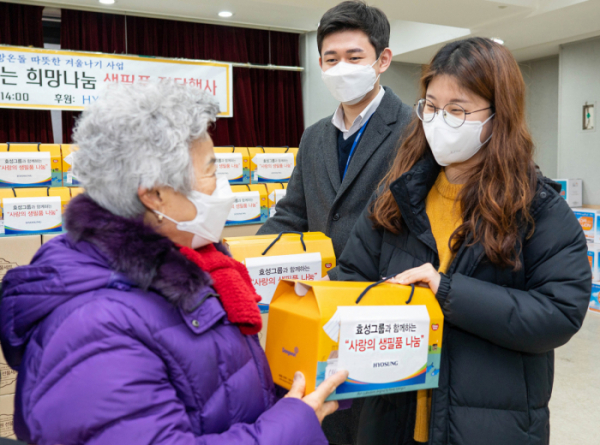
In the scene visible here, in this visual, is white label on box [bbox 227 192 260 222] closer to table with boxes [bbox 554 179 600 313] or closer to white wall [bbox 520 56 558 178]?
table with boxes [bbox 554 179 600 313]

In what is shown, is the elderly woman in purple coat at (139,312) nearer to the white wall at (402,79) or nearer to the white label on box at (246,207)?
the white label on box at (246,207)

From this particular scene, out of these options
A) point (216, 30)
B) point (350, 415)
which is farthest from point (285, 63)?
point (350, 415)

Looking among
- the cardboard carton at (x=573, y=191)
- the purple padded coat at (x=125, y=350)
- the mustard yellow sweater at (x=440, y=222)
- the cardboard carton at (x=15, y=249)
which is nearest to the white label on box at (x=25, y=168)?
the cardboard carton at (x=15, y=249)

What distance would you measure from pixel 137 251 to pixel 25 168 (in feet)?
9.28

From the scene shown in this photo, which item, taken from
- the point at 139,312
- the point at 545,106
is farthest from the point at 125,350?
the point at 545,106

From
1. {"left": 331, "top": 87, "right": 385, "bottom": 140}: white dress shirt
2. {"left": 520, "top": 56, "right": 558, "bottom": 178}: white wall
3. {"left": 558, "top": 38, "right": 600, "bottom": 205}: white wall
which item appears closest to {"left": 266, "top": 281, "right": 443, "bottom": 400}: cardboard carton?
{"left": 331, "top": 87, "right": 385, "bottom": 140}: white dress shirt

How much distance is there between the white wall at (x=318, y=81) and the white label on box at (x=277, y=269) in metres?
5.34

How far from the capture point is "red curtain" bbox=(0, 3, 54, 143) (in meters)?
5.43

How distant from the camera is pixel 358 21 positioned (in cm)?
158

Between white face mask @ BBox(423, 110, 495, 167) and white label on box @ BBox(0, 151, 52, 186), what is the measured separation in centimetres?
278

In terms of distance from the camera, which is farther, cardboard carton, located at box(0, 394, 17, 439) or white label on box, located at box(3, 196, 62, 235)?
white label on box, located at box(3, 196, 62, 235)

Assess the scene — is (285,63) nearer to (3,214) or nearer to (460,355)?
(3,214)

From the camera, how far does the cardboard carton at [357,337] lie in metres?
0.96

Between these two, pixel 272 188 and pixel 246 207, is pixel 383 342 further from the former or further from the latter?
pixel 272 188
